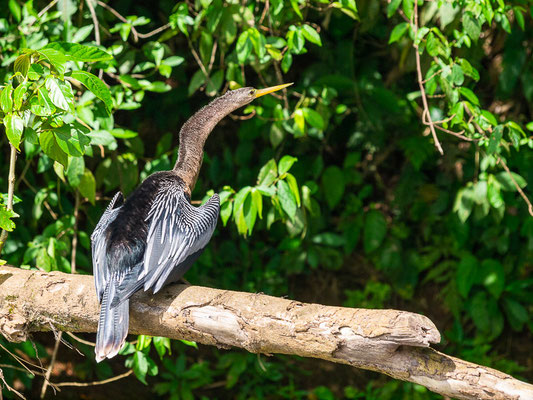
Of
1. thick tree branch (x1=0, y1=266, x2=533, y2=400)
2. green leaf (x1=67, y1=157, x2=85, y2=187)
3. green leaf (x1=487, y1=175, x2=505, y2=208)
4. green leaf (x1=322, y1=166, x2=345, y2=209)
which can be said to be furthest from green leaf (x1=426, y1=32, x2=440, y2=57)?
green leaf (x1=67, y1=157, x2=85, y2=187)

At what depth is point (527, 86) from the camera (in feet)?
12.9

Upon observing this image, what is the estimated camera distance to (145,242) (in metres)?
2.50

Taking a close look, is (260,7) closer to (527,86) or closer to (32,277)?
(527,86)

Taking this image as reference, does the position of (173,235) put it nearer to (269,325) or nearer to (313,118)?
(269,325)

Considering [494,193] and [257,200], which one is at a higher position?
[257,200]

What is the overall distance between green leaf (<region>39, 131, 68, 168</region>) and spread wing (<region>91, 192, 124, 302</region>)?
0.41 metres

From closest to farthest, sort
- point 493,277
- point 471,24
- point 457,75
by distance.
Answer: point 457,75 → point 471,24 → point 493,277

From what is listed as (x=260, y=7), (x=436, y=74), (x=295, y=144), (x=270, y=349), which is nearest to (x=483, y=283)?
(x=295, y=144)

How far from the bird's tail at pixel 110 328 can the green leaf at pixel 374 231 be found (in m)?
2.44

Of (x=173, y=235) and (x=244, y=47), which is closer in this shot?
(x=173, y=235)

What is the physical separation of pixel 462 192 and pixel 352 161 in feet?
2.55

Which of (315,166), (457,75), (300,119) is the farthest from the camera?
(315,166)

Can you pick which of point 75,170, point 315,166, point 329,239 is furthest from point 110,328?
point 329,239

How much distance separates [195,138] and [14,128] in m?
1.22
